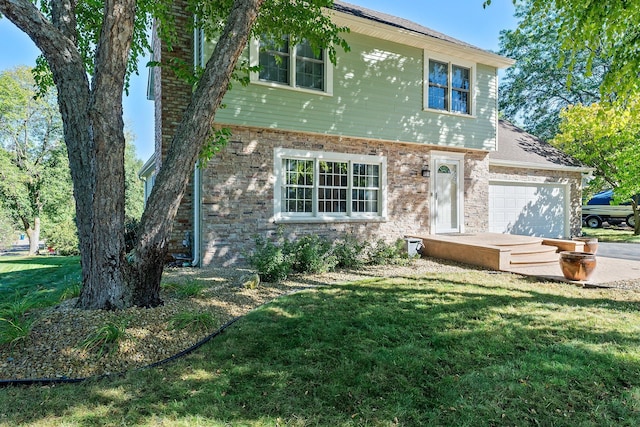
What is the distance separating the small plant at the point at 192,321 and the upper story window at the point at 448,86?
913 centimetres

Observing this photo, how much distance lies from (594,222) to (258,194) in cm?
2147

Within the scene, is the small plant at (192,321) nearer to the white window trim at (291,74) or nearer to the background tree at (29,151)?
the white window trim at (291,74)

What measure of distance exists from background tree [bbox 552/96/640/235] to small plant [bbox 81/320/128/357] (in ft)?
51.7

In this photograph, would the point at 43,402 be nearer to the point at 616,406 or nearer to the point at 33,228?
the point at 616,406

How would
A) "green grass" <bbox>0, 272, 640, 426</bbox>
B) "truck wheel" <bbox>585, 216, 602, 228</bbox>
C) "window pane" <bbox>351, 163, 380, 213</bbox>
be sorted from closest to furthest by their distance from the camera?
"green grass" <bbox>0, 272, 640, 426</bbox>
"window pane" <bbox>351, 163, 380, 213</bbox>
"truck wheel" <bbox>585, 216, 602, 228</bbox>

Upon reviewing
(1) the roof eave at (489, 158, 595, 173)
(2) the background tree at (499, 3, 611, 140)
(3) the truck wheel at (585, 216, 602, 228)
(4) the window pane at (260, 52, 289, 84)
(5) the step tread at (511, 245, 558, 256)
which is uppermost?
(2) the background tree at (499, 3, 611, 140)

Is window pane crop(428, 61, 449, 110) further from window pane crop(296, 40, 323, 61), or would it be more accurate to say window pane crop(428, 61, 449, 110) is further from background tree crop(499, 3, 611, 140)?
background tree crop(499, 3, 611, 140)

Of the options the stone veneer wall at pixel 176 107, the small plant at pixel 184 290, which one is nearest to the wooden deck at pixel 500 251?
the small plant at pixel 184 290

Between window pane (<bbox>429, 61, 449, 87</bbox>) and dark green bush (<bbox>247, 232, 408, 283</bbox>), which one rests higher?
window pane (<bbox>429, 61, 449, 87</bbox>)

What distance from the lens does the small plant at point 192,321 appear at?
157 inches

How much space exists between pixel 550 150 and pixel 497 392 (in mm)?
15764

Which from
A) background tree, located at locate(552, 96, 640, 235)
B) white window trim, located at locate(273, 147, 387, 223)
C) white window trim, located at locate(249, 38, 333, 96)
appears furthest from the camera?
background tree, located at locate(552, 96, 640, 235)

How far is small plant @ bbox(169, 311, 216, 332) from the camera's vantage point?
399 centimetres

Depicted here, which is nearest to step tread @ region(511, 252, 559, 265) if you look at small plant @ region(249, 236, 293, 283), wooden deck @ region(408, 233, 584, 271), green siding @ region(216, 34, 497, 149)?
wooden deck @ region(408, 233, 584, 271)
